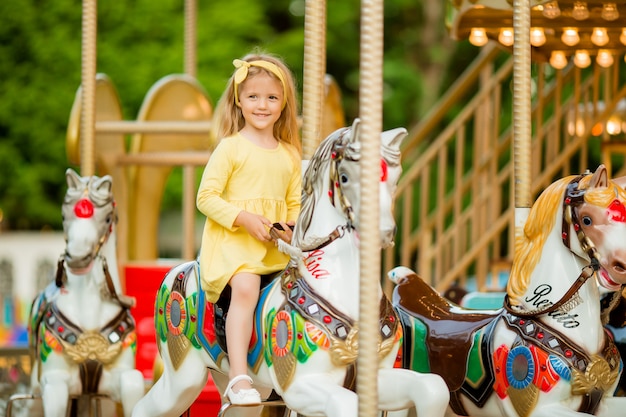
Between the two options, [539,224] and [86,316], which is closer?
[539,224]

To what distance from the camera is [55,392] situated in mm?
5105

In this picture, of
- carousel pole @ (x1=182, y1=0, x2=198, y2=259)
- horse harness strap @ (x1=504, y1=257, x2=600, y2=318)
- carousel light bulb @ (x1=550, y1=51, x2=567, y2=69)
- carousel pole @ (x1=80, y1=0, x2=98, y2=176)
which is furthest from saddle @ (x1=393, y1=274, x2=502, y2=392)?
carousel pole @ (x1=182, y1=0, x2=198, y2=259)

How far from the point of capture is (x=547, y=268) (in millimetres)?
4344

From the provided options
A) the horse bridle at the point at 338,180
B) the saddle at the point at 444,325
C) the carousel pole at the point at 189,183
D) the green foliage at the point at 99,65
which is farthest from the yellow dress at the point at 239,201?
the green foliage at the point at 99,65

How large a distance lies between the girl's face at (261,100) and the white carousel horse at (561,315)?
1033mm

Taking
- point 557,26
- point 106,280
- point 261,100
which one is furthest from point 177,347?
point 557,26

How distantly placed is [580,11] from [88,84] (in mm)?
2534

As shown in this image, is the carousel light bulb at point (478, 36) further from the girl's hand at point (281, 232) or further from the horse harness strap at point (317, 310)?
the horse harness strap at point (317, 310)

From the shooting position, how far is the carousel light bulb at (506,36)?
685 cm

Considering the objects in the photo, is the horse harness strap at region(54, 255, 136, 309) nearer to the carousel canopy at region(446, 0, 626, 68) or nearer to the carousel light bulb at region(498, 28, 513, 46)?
the carousel canopy at region(446, 0, 626, 68)

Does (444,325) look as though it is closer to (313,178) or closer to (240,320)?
(240,320)

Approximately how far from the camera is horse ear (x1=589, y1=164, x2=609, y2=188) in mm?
4211

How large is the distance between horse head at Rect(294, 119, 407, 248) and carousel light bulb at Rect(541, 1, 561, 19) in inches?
92.7

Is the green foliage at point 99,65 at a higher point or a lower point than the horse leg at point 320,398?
higher
